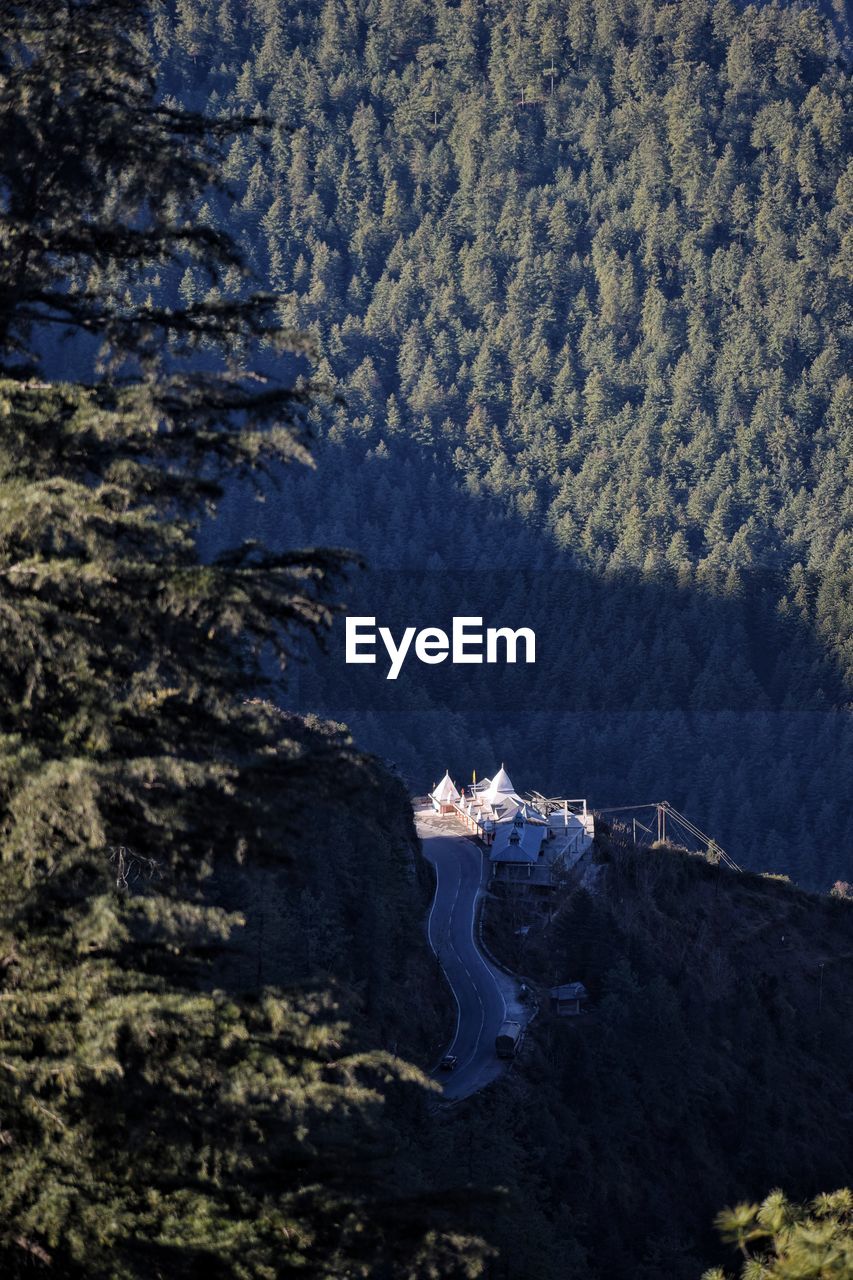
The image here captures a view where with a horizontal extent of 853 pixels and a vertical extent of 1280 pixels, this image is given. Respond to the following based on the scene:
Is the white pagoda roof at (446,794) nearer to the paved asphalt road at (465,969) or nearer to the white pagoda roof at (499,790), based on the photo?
the white pagoda roof at (499,790)

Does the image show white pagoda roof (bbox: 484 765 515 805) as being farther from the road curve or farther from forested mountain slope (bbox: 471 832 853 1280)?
the road curve

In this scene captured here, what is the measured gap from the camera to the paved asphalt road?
3812 centimetres

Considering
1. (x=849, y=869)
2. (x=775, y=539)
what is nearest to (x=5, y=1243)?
(x=849, y=869)

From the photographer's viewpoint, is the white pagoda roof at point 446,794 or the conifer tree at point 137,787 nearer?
the conifer tree at point 137,787

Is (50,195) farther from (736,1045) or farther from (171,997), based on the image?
(736,1045)

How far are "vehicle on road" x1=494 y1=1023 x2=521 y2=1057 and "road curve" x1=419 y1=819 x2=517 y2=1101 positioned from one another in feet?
0.54

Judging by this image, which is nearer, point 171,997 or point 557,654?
point 171,997

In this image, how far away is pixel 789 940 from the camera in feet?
197

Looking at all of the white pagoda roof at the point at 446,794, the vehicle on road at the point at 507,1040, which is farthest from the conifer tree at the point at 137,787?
the white pagoda roof at the point at 446,794

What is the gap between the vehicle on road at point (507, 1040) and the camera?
38938mm

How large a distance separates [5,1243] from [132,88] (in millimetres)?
7763
